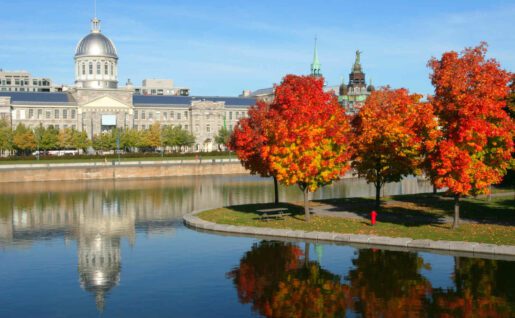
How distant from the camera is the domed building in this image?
135 m

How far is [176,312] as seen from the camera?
72.8 ft

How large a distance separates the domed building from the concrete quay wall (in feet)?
161

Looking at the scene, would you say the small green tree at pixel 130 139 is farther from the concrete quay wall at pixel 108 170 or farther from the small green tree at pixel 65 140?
the concrete quay wall at pixel 108 170

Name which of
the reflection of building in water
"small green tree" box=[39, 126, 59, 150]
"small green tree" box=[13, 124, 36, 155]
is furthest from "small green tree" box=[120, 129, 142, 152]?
the reflection of building in water

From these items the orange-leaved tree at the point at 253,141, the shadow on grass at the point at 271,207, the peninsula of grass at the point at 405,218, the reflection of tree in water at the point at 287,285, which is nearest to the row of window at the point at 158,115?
the peninsula of grass at the point at 405,218

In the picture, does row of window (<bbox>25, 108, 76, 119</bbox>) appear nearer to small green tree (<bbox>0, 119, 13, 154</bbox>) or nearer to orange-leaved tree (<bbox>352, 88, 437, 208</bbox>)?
small green tree (<bbox>0, 119, 13, 154</bbox>)

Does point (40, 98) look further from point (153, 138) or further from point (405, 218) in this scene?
point (405, 218)

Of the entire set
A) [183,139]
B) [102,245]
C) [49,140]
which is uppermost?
[183,139]

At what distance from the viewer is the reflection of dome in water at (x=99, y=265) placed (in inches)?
1011

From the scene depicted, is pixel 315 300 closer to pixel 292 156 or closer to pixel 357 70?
pixel 292 156

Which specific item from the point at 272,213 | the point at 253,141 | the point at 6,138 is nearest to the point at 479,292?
the point at 272,213

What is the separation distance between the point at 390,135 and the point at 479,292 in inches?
645

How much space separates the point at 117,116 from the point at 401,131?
110822mm

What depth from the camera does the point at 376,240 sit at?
33188 mm
